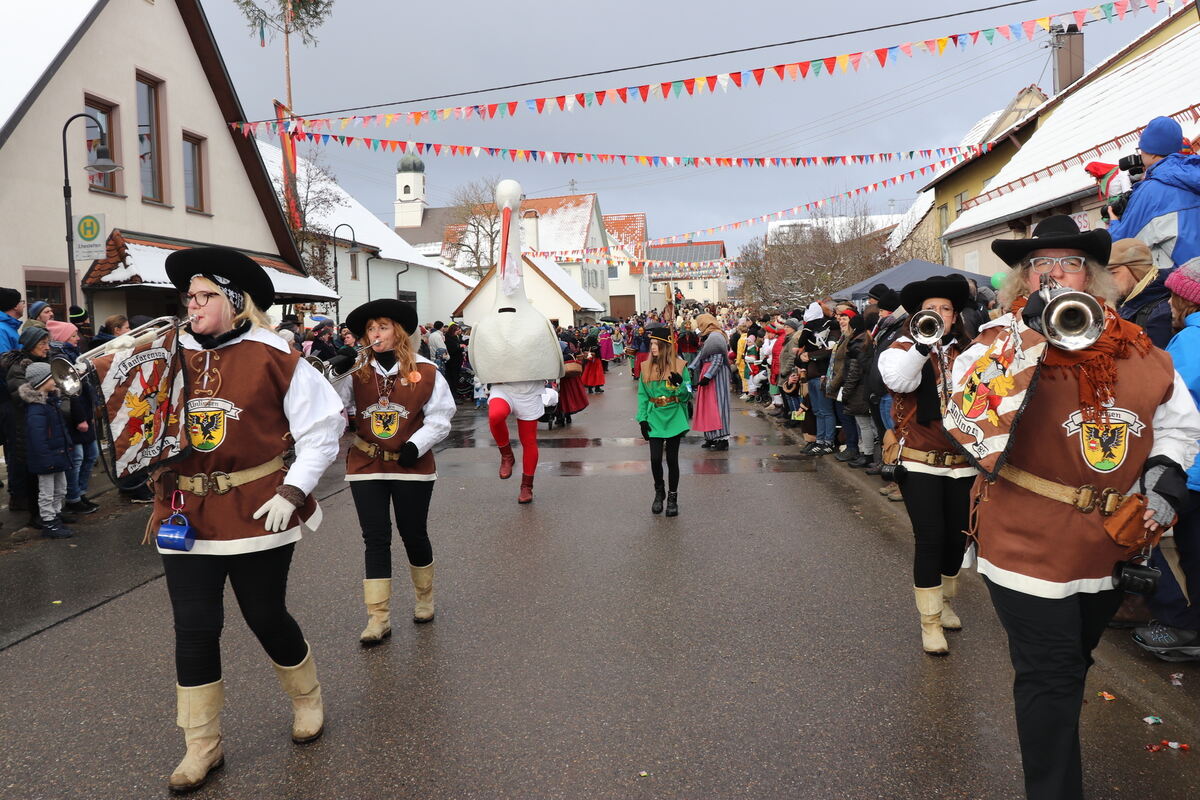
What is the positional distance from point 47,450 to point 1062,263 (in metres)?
7.52

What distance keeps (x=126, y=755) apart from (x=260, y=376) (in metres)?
1.60

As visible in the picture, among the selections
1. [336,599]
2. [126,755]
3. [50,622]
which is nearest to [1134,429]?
[126,755]

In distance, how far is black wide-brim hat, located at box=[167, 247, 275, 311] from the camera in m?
3.33

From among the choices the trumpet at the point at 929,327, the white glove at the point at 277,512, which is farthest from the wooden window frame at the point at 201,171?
the trumpet at the point at 929,327

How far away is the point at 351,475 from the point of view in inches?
188

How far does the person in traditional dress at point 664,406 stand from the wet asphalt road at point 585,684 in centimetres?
109

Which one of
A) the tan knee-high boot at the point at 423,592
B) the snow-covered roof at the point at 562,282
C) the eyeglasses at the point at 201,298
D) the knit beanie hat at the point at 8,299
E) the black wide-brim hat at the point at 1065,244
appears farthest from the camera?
the snow-covered roof at the point at 562,282

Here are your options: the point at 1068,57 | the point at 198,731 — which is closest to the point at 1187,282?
the point at 198,731

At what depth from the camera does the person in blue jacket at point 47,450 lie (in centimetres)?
723

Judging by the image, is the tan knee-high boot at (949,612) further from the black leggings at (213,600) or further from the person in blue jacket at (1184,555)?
the black leggings at (213,600)

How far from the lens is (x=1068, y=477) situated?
2.63 m

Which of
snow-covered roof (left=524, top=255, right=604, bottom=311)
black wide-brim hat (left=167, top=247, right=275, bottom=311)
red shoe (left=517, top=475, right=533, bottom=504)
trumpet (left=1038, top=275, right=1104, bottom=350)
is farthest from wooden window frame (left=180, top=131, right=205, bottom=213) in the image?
snow-covered roof (left=524, top=255, right=604, bottom=311)

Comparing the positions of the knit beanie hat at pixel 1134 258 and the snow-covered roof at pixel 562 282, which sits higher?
the snow-covered roof at pixel 562 282

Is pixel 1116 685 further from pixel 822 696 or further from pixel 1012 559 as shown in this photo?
pixel 1012 559
